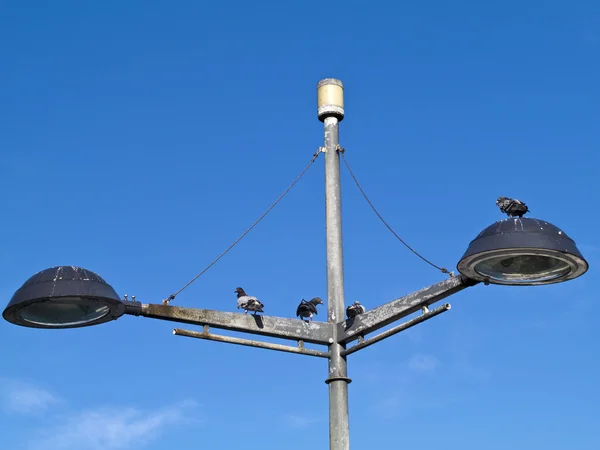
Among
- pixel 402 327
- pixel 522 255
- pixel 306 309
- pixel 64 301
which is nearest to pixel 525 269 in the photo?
pixel 522 255

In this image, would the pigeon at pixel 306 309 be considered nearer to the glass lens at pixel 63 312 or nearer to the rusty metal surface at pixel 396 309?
the rusty metal surface at pixel 396 309

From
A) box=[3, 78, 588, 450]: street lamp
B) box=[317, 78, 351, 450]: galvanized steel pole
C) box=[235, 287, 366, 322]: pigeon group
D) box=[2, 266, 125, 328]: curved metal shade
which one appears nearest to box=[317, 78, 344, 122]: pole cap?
Answer: box=[317, 78, 351, 450]: galvanized steel pole

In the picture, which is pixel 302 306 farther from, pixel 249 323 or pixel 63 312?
pixel 63 312

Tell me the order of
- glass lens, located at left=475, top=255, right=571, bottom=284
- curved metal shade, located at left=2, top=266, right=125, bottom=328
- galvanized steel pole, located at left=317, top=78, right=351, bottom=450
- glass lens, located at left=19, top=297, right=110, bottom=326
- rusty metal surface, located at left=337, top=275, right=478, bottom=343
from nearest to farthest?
glass lens, located at left=475, top=255, right=571, bottom=284, curved metal shade, located at left=2, top=266, right=125, bottom=328, rusty metal surface, located at left=337, top=275, right=478, bottom=343, glass lens, located at left=19, top=297, right=110, bottom=326, galvanized steel pole, located at left=317, top=78, right=351, bottom=450

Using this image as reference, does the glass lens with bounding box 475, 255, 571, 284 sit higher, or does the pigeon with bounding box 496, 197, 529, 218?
the pigeon with bounding box 496, 197, 529, 218

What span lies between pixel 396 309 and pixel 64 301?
291 cm

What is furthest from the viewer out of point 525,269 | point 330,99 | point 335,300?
point 330,99

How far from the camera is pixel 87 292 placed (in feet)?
30.4

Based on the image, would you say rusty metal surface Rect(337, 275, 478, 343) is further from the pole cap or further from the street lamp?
the pole cap

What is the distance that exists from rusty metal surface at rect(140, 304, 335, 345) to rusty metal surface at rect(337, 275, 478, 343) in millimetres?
219

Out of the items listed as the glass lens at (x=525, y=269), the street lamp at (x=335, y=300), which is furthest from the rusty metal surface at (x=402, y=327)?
the glass lens at (x=525, y=269)

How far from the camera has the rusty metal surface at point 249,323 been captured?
9.91m

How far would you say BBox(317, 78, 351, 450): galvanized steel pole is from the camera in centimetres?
1004

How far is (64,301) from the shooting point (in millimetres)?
9484
